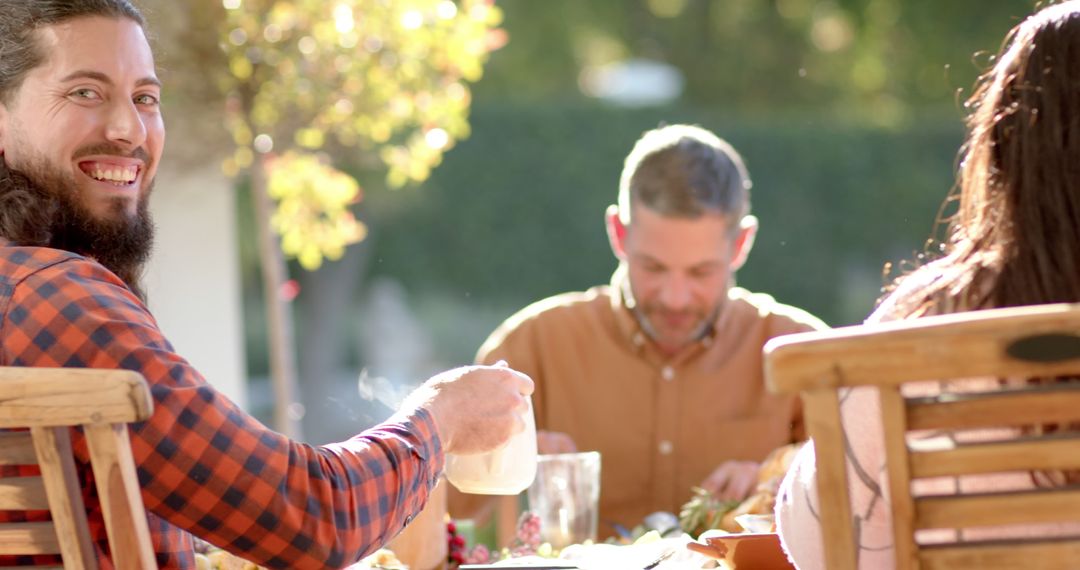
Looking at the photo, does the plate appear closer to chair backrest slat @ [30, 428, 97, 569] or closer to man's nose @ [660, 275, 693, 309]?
chair backrest slat @ [30, 428, 97, 569]

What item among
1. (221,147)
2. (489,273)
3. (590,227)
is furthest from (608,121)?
(221,147)

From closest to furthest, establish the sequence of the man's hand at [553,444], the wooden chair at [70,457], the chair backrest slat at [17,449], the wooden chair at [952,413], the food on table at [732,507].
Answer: the wooden chair at [952,413] < the wooden chair at [70,457] < the chair backrest slat at [17,449] < the food on table at [732,507] < the man's hand at [553,444]

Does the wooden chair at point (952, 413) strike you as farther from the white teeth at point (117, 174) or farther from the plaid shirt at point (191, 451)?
the white teeth at point (117, 174)

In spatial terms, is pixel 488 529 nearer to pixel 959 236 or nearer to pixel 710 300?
pixel 710 300

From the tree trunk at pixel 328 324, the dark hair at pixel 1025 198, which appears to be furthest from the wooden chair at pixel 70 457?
the tree trunk at pixel 328 324

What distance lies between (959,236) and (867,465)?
0.36m

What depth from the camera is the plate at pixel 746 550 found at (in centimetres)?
191

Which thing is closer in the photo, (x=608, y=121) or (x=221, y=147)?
(x=221, y=147)

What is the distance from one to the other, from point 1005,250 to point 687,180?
1.91m

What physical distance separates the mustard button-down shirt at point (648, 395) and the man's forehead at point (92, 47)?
1709 millimetres

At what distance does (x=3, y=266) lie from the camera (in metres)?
1.68

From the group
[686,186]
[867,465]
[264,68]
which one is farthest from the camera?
[264,68]

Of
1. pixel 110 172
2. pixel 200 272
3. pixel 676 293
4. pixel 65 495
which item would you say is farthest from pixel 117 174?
pixel 200 272

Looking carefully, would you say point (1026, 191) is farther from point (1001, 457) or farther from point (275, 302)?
point (275, 302)
